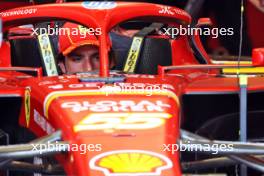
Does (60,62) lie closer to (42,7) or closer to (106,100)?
(42,7)

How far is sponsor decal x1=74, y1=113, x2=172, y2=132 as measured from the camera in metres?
2.66

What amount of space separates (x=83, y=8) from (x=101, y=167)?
121 centimetres

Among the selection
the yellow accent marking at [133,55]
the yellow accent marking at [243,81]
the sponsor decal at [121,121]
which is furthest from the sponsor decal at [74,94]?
the yellow accent marking at [133,55]

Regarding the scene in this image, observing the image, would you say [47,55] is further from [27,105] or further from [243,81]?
[243,81]

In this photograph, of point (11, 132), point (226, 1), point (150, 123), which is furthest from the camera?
point (226, 1)

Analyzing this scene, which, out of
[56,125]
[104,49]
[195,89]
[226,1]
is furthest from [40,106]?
[226,1]

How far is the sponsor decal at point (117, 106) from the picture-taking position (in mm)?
2771

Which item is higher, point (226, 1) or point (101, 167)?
point (226, 1)

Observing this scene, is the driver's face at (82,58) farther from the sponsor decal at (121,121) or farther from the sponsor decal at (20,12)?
the sponsor decal at (121,121)

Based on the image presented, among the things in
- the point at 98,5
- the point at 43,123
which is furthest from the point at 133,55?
the point at 43,123

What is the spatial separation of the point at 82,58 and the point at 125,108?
1.12m

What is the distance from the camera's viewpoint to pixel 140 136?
2629 millimetres

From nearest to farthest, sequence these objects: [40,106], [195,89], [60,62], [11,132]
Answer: [40,106]
[195,89]
[11,132]
[60,62]

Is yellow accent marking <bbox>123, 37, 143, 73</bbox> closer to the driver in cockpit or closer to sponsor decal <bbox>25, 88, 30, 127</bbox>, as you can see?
the driver in cockpit
